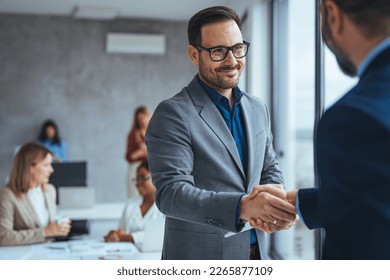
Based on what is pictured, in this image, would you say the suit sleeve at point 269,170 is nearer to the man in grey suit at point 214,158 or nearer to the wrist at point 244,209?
the man in grey suit at point 214,158

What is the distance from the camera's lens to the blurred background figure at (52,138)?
753cm

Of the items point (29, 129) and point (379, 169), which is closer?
point (379, 169)

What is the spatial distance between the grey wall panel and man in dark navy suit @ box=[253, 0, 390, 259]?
6.80 m

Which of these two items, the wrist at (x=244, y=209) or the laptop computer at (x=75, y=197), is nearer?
the wrist at (x=244, y=209)

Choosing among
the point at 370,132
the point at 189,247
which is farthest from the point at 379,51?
the point at 189,247

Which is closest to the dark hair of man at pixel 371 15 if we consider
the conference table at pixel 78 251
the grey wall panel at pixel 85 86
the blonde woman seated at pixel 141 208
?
the conference table at pixel 78 251

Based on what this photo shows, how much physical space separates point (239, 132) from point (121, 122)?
6.28 m

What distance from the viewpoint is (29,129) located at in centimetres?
774

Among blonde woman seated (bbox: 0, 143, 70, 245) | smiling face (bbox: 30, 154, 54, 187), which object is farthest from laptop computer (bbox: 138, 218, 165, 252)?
smiling face (bbox: 30, 154, 54, 187)

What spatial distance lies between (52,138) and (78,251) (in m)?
4.98

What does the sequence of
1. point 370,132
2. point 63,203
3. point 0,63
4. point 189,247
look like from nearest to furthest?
point 370,132, point 189,247, point 63,203, point 0,63

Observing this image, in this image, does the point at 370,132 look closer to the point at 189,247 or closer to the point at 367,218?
the point at 367,218

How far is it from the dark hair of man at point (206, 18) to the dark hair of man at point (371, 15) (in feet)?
2.30

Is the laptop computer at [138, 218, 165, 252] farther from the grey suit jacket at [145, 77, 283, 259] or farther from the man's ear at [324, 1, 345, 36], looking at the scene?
the man's ear at [324, 1, 345, 36]
